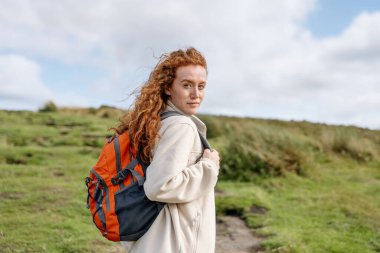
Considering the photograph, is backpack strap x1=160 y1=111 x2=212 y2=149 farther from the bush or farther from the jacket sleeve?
the bush

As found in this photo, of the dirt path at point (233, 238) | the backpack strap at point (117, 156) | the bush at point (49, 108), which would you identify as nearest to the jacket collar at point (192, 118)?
the backpack strap at point (117, 156)

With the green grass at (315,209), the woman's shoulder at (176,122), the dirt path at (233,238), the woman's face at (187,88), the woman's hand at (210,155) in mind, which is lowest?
the dirt path at (233,238)

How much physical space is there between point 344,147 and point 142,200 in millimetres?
13125

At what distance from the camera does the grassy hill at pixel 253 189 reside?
619 centimetres

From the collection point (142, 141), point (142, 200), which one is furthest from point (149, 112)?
point (142, 200)

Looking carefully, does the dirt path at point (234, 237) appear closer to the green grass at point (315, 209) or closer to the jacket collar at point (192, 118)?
the green grass at point (315, 209)

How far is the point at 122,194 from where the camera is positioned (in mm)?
2566

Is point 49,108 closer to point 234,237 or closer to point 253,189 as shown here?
point 253,189

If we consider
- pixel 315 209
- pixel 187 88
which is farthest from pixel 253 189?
pixel 187 88

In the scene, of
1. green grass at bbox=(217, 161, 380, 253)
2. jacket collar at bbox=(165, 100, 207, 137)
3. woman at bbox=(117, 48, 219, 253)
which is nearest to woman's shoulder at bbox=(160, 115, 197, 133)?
woman at bbox=(117, 48, 219, 253)

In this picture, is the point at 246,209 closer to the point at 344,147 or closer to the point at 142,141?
the point at 142,141

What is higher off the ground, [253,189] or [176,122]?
[176,122]

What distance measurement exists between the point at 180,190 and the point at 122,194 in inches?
12.6

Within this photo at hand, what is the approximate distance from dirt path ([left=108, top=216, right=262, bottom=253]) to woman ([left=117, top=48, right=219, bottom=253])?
3.29 meters
